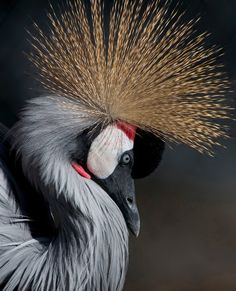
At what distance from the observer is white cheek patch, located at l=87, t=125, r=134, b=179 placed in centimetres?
189

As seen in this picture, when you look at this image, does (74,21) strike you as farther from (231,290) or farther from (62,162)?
(231,290)

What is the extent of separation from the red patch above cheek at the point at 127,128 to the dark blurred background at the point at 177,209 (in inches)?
40.6

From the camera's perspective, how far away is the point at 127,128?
6.27ft

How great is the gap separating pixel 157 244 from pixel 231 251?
0.25m

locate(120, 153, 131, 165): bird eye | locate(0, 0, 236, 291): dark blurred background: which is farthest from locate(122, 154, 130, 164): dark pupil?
locate(0, 0, 236, 291): dark blurred background

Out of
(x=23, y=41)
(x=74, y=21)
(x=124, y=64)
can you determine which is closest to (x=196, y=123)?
(x=124, y=64)

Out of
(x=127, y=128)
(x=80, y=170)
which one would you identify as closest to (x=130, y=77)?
(x=127, y=128)

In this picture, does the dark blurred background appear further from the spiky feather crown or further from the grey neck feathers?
the grey neck feathers

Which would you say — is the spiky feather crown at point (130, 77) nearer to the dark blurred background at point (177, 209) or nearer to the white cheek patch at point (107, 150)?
the white cheek patch at point (107, 150)

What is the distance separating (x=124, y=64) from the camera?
1952 mm

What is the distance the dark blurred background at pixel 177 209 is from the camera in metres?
2.94

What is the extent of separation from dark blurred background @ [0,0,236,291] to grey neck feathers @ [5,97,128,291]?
1.03m

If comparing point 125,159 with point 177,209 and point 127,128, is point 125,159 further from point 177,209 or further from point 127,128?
point 177,209

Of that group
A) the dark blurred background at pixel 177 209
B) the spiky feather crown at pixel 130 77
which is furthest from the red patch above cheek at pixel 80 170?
the dark blurred background at pixel 177 209
